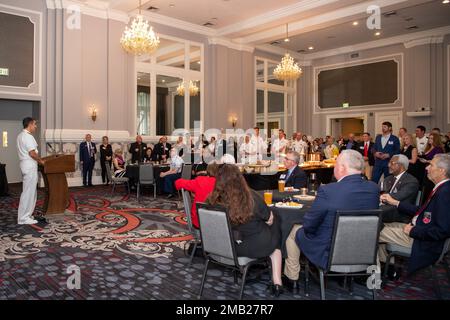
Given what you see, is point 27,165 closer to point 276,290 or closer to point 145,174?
point 145,174

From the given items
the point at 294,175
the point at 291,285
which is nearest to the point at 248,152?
the point at 294,175

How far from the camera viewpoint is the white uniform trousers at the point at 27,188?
5.85 metres

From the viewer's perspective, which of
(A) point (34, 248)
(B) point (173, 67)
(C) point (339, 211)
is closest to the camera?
(C) point (339, 211)

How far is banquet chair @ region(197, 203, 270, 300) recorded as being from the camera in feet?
9.30

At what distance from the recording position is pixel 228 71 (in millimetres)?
14406

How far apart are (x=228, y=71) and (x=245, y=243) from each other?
12072mm

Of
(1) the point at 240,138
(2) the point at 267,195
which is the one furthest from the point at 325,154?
(2) the point at 267,195

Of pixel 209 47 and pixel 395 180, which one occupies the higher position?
pixel 209 47

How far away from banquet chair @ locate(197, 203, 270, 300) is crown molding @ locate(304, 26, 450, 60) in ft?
44.9

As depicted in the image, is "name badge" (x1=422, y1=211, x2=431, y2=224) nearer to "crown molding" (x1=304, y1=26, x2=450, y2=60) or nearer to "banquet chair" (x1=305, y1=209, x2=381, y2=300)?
"banquet chair" (x1=305, y1=209, x2=381, y2=300)

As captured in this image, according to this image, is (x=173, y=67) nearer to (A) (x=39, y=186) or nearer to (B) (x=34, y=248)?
(A) (x=39, y=186)

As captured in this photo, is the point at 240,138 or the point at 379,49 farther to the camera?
the point at 379,49

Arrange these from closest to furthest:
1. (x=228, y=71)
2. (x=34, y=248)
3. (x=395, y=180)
A: 1. (x=395, y=180)
2. (x=34, y=248)
3. (x=228, y=71)
